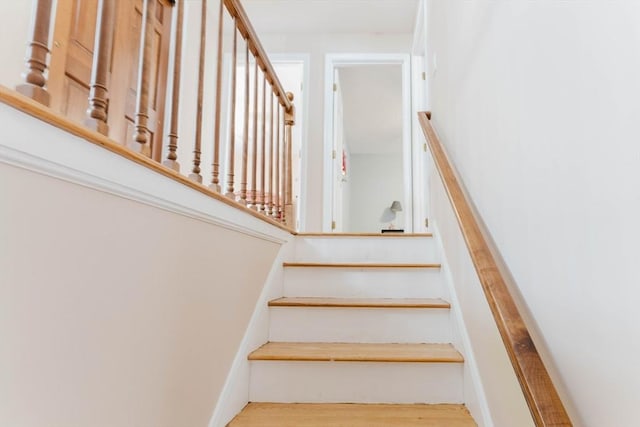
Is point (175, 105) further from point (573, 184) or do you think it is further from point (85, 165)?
point (573, 184)

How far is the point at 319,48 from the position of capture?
4.30 metres

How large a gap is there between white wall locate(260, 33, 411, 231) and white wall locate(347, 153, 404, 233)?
3951 mm

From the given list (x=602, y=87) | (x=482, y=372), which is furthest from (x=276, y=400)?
(x=602, y=87)

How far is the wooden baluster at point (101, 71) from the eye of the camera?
82 centimetres

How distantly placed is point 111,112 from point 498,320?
6.69 ft

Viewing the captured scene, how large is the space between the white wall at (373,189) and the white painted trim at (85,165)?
6.92 metres

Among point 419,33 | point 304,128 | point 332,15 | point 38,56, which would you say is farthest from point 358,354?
point 332,15

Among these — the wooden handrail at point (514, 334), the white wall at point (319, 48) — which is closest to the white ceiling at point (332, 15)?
the white wall at point (319, 48)

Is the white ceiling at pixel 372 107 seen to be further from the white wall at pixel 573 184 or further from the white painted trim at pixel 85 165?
the white painted trim at pixel 85 165

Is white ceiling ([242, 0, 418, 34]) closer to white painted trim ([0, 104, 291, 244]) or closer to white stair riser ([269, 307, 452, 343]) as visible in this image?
white stair riser ([269, 307, 452, 343])

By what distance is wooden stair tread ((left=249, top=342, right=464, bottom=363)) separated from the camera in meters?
1.57

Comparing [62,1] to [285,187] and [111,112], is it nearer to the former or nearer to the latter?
[111,112]

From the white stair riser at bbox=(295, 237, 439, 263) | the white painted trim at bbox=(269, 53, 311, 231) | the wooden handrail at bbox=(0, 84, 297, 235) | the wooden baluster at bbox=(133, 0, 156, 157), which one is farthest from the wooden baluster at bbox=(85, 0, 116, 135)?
the white painted trim at bbox=(269, 53, 311, 231)

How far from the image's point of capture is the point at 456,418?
143 centimetres
